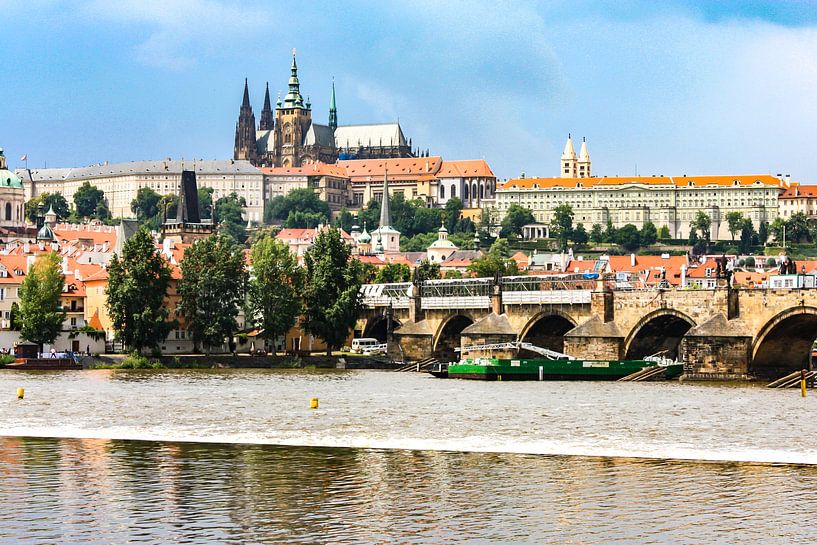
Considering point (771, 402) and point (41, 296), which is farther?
point (41, 296)

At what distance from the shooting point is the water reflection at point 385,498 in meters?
29.2

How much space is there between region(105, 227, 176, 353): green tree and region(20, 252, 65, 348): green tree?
10.8 ft

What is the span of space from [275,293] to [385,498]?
6452 cm

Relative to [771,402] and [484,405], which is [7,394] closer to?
[484,405]

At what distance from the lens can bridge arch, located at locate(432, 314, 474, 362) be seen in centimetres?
9719

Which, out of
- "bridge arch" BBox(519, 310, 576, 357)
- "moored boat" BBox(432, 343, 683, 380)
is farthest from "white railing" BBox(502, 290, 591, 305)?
"moored boat" BBox(432, 343, 683, 380)

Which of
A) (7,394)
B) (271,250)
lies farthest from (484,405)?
(271,250)

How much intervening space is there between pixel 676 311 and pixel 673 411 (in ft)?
70.2

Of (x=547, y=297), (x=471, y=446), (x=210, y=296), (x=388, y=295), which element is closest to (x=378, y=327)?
(x=388, y=295)

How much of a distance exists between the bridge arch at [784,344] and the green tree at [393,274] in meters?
60.3

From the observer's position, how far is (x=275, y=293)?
96938 mm

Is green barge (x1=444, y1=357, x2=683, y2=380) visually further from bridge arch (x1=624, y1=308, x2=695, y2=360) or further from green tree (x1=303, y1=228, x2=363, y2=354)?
green tree (x1=303, y1=228, x2=363, y2=354)

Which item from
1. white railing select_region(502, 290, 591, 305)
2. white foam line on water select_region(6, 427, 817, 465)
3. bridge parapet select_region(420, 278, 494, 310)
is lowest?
white foam line on water select_region(6, 427, 817, 465)

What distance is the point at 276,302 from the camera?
96.2 m
